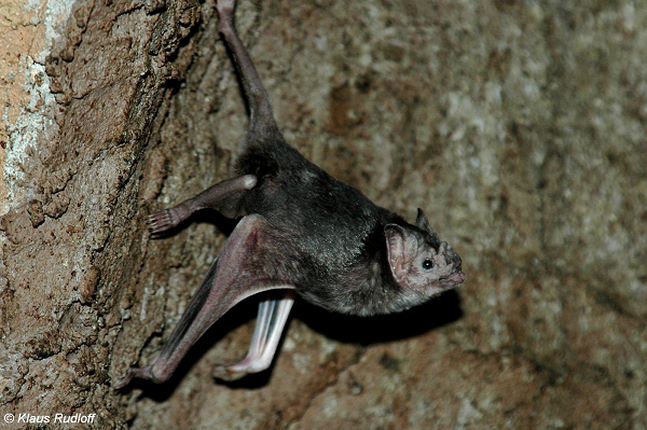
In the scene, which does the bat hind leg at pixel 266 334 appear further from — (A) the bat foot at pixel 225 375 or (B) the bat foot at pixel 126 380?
(B) the bat foot at pixel 126 380

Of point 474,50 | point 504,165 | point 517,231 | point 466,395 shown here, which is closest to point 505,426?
point 466,395

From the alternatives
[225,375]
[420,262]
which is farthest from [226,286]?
[420,262]

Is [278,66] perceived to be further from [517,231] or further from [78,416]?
[78,416]

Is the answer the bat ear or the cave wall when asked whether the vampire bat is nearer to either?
the bat ear

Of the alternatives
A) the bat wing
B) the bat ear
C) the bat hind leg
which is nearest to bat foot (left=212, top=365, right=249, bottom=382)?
the bat hind leg

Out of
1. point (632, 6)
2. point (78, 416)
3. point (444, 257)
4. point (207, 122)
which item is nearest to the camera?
point (78, 416)

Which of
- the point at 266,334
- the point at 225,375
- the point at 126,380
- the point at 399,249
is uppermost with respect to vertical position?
the point at 399,249

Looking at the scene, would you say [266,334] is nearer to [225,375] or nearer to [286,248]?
[225,375]
